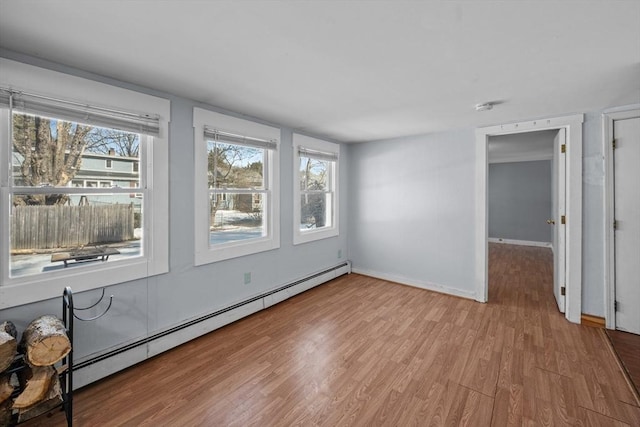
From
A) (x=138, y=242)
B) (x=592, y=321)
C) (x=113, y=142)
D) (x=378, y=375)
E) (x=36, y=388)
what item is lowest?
(x=378, y=375)

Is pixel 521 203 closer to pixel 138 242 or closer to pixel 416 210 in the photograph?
pixel 416 210

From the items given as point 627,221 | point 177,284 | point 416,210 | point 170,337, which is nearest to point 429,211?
point 416,210

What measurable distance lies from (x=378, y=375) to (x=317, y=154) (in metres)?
2.92

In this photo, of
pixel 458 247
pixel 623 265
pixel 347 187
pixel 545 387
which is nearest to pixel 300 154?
pixel 347 187

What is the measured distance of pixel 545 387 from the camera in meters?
1.94

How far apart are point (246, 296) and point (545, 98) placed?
3.50 metres

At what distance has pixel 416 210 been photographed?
13.4ft

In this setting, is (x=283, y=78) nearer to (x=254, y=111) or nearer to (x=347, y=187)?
(x=254, y=111)

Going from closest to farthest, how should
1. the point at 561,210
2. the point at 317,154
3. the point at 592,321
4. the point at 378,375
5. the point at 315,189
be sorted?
the point at 378,375, the point at 592,321, the point at 561,210, the point at 317,154, the point at 315,189

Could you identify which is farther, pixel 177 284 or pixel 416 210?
pixel 416 210

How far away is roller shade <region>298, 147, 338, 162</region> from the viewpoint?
150 inches

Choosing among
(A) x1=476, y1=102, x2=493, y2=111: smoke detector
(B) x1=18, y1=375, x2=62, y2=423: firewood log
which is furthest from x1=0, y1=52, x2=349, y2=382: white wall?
(A) x1=476, y1=102, x2=493, y2=111: smoke detector

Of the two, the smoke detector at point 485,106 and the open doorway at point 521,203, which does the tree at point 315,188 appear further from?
the open doorway at point 521,203

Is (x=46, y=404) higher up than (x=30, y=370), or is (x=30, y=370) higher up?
(x=30, y=370)
